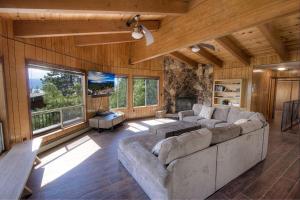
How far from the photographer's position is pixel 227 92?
22.1 ft

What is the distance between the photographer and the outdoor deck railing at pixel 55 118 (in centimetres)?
367

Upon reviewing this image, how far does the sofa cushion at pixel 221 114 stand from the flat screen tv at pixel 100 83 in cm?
385

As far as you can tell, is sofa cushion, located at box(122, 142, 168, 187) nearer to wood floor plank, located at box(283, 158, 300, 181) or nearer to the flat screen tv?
wood floor plank, located at box(283, 158, 300, 181)

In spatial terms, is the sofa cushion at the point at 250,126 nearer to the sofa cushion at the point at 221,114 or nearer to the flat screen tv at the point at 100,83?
the sofa cushion at the point at 221,114

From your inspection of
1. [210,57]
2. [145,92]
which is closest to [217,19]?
[210,57]

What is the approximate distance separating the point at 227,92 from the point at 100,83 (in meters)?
5.47

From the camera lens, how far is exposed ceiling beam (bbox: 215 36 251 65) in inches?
177

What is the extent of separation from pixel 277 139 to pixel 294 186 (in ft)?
8.07

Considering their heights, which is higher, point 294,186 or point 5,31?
point 5,31

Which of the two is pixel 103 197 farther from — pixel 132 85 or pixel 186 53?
pixel 186 53

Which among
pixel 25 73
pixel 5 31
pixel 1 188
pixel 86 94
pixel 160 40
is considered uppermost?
pixel 160 40

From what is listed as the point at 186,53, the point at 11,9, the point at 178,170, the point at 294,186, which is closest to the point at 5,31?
the point at 11,9

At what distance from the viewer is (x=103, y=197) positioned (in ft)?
6.71

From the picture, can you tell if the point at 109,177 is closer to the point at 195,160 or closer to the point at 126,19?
the point at 195,160
